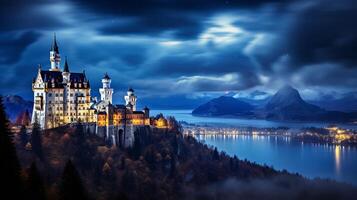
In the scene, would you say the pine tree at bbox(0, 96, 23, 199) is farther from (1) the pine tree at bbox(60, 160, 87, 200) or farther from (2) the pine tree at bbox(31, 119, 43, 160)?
(2) the pine tree at bbox(31, 119, 43, 160)

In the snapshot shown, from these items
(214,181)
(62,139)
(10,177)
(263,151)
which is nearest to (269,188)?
(214,181)

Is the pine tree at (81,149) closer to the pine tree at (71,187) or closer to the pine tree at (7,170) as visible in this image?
the pine tree at (71,187)

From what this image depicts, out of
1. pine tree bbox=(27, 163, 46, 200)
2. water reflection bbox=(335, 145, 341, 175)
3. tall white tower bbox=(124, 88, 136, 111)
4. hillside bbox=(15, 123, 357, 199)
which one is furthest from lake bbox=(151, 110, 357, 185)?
pine tree bbox=(27, 163, 46, 200)

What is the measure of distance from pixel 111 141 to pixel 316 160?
89.6m

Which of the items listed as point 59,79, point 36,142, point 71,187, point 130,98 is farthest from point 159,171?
point 71,187

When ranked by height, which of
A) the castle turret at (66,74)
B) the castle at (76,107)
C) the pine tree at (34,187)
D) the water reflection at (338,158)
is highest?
the castle turret at (66,74)

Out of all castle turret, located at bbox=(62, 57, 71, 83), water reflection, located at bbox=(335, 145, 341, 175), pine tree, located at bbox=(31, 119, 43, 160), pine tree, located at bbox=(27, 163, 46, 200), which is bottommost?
water reflection, located at bbox=(335, 145, 341, 175)

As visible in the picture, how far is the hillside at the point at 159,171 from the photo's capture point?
60.5m

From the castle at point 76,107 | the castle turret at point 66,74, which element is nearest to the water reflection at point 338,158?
the castle at point 76,107

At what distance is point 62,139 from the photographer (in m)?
63.3

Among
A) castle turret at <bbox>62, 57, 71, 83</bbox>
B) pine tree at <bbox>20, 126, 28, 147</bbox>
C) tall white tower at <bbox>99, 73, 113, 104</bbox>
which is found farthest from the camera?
tall white tower at <bbox>99, 73, 113, 104</bbox>

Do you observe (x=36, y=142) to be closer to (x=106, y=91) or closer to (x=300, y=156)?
(x=106, y=91)

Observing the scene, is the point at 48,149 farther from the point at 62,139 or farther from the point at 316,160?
the point at 316,160

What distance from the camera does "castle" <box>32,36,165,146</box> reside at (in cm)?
6481
